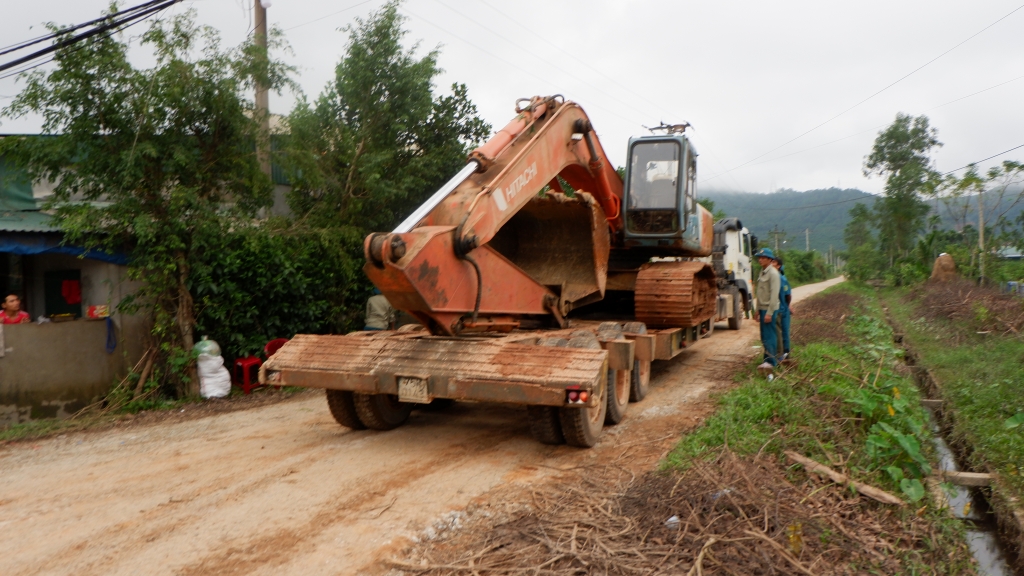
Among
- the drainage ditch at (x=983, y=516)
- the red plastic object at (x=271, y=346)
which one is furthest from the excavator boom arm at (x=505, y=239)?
the drainage ditch at (x=983, y=516)

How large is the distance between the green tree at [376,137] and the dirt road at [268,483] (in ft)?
13.4

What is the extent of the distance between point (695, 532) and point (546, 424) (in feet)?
7.66

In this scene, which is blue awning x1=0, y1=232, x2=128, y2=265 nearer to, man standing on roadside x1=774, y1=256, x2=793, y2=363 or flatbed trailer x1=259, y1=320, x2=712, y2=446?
flatbed trailer x1=259, y1=320, x2=712, y2=446

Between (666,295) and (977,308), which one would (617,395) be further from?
(977,308)

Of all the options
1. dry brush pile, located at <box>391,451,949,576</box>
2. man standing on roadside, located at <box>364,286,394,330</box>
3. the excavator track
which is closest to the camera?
dry brush pile, located at <box>391,451,949,576</box>

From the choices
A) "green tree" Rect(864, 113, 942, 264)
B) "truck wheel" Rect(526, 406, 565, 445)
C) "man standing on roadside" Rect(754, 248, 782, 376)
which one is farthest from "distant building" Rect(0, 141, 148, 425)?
"green tree" Rect(864, 113, 942, 264)

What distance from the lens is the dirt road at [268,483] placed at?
432cm

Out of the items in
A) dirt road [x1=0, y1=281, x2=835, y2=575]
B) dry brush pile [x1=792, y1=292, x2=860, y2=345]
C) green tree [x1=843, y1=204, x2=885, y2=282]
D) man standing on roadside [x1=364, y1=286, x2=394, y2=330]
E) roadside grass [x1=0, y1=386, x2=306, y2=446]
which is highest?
green tree [x1=843, y1=204, x2=885, y2=282]

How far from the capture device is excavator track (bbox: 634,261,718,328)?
29.8ft

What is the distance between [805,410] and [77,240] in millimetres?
8716

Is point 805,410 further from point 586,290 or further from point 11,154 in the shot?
point 11,154

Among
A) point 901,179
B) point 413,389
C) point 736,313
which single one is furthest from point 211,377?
point 901,179

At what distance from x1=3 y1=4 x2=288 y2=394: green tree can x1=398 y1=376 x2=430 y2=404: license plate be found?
4.45 metres

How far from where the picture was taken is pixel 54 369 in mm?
8969
